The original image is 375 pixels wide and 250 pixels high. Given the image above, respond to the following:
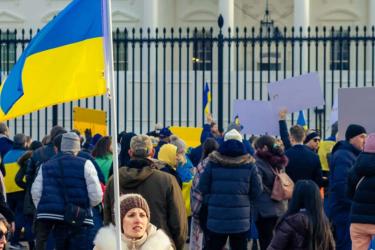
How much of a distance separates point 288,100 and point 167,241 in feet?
26.3

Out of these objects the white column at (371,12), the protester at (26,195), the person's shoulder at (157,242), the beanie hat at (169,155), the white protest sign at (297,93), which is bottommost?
the protester at (26,195)

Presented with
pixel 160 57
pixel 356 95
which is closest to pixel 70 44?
pixel 356 95

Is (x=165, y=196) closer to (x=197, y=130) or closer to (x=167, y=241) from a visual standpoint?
(x=167, y=241)

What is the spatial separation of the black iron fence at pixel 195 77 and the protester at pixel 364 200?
7.21m

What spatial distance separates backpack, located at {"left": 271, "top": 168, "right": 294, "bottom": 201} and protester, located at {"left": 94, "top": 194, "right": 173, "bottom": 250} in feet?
15.4

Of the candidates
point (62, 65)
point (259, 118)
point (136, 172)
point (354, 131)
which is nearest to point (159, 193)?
point (136, 172)

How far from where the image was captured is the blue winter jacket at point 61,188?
421 inches

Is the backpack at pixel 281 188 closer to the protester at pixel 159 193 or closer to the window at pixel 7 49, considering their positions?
the protester at pixel 159 193

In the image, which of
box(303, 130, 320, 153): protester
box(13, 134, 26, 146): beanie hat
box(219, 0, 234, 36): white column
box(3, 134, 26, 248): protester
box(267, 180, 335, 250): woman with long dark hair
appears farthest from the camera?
box(219, 0, 234, 36): white column

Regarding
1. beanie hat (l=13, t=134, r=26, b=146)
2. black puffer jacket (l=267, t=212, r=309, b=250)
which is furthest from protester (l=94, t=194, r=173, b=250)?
beanie hat (l=13, t=134, r=26, b=146)

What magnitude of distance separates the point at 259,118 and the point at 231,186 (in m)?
4.21

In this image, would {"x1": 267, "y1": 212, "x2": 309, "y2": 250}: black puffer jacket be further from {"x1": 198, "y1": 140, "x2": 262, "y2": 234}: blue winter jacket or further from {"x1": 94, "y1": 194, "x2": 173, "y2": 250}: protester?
{"x1": 198, "y1": 140, "x2": 262, "y2": 234}: blue winter jacket

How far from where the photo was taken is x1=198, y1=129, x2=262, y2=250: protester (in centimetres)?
1107

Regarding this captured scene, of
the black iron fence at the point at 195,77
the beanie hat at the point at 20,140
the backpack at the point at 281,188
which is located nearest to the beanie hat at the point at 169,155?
the backpack at the point at 281,188
